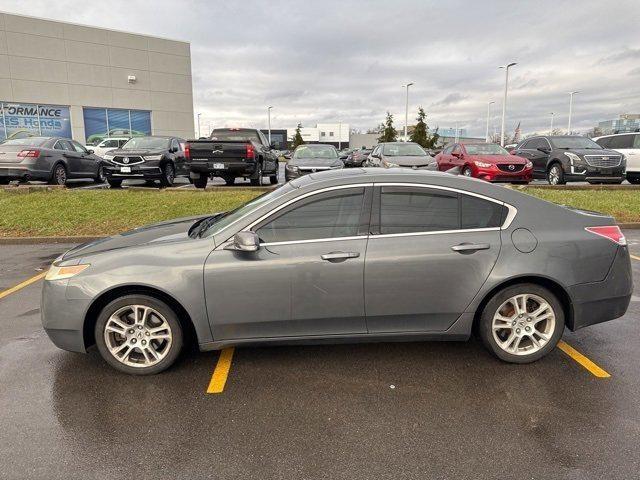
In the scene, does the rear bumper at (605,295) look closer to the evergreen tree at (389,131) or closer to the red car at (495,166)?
the red car at (495,166)

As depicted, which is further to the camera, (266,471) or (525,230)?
(525,230)

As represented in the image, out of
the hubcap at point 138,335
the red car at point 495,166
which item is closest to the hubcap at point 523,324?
the hubcap at point 138,335

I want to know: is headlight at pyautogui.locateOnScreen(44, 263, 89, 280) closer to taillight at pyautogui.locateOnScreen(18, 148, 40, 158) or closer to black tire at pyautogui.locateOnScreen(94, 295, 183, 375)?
black tire at pyautogui.locateOnScreen(94, 295, 183, 375)

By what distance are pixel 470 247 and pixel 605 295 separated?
3.87ft

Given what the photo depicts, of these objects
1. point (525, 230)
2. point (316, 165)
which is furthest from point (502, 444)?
point (316, 165)

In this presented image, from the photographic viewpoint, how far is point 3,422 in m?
2.96

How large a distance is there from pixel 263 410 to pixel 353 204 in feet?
5.30

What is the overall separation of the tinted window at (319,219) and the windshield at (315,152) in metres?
10.3

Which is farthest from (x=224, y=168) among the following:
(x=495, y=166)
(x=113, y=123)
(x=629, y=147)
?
(x=113, y=123)

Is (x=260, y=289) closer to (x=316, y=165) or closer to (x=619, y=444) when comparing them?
(x=619, y=444)

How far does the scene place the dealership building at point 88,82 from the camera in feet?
87.7

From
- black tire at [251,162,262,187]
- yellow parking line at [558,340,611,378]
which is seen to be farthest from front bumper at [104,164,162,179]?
yellow parking line at [558,340,611,378]

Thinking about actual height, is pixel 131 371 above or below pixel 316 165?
below

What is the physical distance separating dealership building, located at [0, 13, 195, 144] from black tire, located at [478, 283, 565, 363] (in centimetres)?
3020
